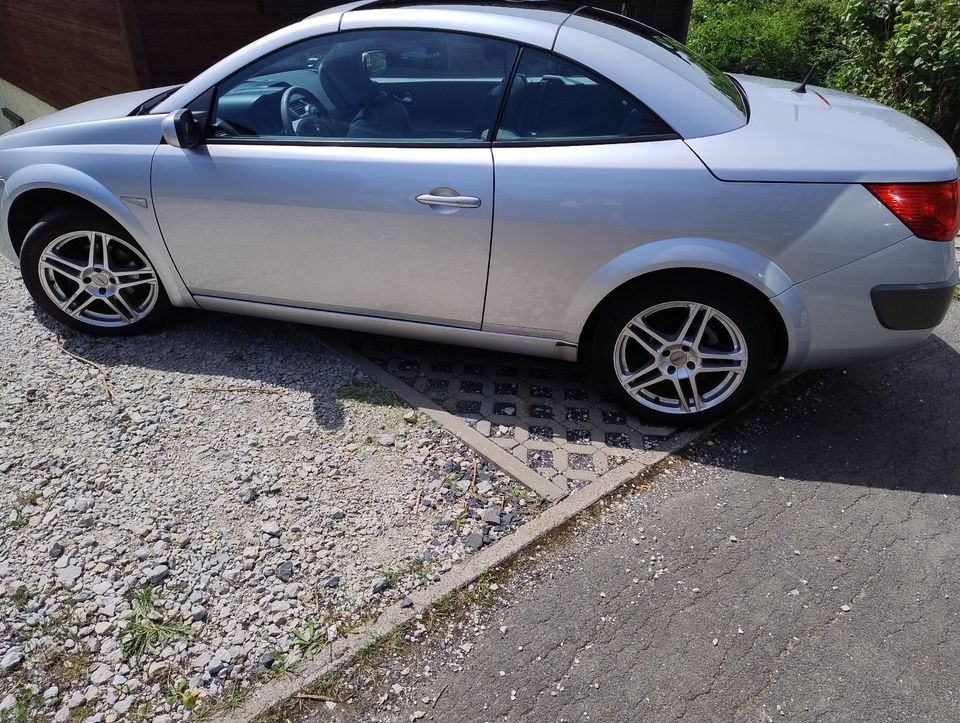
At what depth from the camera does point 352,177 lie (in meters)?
3.18

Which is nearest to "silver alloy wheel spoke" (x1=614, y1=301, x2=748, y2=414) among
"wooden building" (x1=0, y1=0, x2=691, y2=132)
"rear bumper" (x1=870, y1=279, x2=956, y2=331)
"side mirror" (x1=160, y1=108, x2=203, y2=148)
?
"rear bumper" (x1=870, y1=279, x2=956, y2=331)

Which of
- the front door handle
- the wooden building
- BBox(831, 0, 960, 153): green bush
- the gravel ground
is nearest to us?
the gravel ground

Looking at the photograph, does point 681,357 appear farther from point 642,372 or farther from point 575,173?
point 575,173

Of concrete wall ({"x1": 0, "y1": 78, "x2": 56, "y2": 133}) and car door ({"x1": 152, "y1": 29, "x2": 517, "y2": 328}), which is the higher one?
car door ({"x1": 152, "y1": 29, "x2": 517, "y2": 328})

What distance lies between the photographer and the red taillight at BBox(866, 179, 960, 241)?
9.25 feet

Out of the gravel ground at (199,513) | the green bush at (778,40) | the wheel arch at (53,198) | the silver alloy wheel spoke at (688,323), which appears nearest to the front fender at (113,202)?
the wheel arch at (53,198)

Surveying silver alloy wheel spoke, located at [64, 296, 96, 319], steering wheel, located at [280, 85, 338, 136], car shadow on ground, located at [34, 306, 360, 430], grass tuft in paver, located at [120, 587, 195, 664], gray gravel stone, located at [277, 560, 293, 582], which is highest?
steering wheel, located at [280, 85, 338, 136]

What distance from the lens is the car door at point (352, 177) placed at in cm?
313

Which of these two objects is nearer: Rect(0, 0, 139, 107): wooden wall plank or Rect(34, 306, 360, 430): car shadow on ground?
Rect(34, 306, 360, 430): car shadow on ground

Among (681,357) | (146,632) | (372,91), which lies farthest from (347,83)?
(146,632)

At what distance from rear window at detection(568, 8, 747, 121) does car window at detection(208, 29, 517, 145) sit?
1.74ft

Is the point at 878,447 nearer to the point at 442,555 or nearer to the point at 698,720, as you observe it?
the point at 698,720

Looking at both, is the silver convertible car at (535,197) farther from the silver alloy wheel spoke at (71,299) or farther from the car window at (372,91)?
the silver alloy wheel spoke at (71,299)

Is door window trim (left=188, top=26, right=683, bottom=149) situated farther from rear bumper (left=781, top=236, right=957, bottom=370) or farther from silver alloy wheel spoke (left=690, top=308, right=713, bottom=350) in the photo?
rear bumper (left=781, top=236, right=957, bottom=370)
